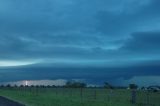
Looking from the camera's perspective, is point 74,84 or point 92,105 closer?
point 92,105

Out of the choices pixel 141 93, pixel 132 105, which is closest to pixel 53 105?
pixel 132 105

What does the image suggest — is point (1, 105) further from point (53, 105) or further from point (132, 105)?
point (132, 105)

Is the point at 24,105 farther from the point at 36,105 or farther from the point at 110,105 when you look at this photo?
the point at 110,105

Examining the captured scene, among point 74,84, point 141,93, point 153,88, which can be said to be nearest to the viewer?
point 141,93

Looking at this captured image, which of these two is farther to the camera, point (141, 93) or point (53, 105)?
point (141, 93)

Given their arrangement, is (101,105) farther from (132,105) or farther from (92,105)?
(132,105)

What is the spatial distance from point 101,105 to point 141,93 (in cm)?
3790

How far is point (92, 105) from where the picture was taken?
1567 inches

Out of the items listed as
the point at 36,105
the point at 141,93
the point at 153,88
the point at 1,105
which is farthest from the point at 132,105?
the point at 153,88

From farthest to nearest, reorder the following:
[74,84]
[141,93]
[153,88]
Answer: [74,84]
[153,88]
[141,93]

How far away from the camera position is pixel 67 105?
3894 cm

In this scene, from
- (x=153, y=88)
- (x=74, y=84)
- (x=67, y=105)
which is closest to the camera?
(x=67, y=105)

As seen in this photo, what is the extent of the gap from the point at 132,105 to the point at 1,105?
43.4 feet

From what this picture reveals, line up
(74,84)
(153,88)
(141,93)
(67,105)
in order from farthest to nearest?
(74,84) → (153,88) → (141,93) → (67,105)
